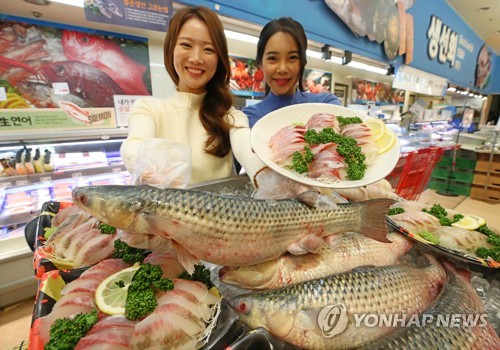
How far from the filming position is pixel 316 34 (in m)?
4.11

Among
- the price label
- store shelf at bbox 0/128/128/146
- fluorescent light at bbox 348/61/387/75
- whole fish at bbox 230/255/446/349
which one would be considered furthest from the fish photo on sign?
whole fish at bbox 230/255/446/349

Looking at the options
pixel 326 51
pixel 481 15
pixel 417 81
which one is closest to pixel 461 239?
pixel 326 51

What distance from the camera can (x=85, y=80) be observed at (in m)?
2.97

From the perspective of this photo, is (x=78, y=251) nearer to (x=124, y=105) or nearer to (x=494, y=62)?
(x=124, y=105)

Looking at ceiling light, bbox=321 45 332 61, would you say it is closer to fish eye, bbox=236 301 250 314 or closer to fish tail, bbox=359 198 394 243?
fish tail, bbox=359 198 394 243

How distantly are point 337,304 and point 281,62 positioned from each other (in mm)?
1822

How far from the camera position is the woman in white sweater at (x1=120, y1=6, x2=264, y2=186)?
143 cm

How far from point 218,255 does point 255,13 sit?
11.5ft

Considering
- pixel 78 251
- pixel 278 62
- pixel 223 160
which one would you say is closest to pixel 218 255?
pixel 78 251

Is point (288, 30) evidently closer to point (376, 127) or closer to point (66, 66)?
point (376, 127)

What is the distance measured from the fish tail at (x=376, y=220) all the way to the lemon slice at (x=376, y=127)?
49 centimetres

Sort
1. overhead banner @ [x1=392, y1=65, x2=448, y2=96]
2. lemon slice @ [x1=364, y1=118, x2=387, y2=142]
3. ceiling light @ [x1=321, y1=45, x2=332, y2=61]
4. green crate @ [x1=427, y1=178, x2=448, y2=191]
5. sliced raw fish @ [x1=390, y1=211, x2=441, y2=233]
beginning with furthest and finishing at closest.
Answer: green crate @ [x1=427, y1=178, x2=448, y2=191] < overhead banner @ [x1=392, y1=65, x2=448, y2=96] < ceiling light @ [x1=321, y1=45, x2=332, y2=61] < lemon slice @ [x1=364, y1=118, x2=387, y2=142] < sliced raw fish @ [x1=390, y1=211, x2=441, y2=233]

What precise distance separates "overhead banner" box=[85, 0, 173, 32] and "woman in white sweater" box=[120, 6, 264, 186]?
1.18 meters

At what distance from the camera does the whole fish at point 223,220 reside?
2.36 ft
